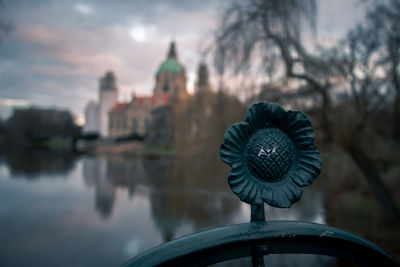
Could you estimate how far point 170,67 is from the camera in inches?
2461

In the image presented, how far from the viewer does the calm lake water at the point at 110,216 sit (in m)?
5.63

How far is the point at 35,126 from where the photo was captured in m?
56.2

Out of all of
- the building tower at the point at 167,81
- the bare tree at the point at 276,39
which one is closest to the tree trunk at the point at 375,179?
the bare tree at the point at 276,39

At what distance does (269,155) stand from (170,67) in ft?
208

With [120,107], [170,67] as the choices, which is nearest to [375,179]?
[170,67]

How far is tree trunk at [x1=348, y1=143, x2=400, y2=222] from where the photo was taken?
6121mm

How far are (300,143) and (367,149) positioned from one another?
23.2ft

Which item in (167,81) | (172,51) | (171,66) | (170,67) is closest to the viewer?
(167,81)

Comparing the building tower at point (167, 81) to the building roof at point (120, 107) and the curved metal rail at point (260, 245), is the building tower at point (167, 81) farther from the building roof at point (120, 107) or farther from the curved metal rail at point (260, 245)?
the curved metal rail at point (260, 245)

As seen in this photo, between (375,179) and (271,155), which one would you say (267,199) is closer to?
(271,155)

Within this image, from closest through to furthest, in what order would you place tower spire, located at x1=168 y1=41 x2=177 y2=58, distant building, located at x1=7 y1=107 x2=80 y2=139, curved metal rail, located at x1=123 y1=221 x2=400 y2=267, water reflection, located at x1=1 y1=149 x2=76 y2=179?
curved metal rail, located at x1=123 y1=221 x2=400 y2=267
water reflection, located at x1=1 y1=149 x2=76 y2=179
distant building, located at x1=7 y1=107 x2=80 y2=139
tower spire, located at x1=168 y1=41 x2=177 y2=58

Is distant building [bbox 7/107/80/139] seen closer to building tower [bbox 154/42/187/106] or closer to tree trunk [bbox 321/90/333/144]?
building tower [bbox 154/42/187/106]

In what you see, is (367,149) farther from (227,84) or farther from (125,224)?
(125,224)

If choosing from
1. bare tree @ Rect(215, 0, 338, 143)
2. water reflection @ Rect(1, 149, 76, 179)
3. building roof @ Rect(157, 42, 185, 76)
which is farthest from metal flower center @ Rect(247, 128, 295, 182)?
building roof @ Rect(157, 42, 185, 76)
